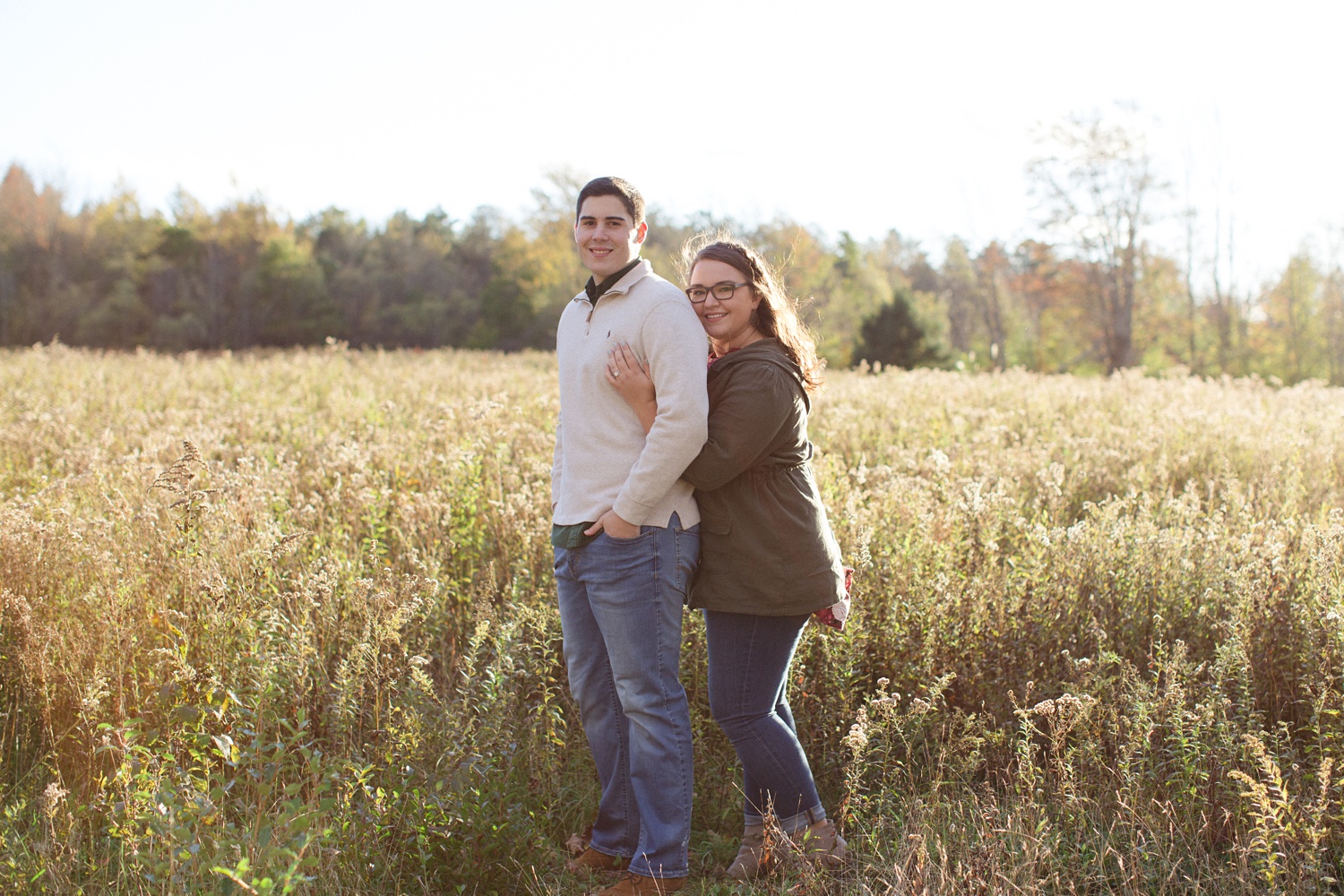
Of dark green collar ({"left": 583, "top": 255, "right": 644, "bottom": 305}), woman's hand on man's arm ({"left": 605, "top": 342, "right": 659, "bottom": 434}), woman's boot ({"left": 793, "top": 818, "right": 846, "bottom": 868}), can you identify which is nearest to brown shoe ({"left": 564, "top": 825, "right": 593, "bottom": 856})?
woman's boot ({"left": 793, "top": 818, "right": 846, "bottom": 868})

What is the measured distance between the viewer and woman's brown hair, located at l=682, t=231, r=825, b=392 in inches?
122

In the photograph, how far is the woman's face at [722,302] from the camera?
10.1 ft

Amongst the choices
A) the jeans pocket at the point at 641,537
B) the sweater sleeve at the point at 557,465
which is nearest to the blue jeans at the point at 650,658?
the jeans pocket at the point at 641,537

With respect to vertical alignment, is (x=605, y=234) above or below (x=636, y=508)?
above

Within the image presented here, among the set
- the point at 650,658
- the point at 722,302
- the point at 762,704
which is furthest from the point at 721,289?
the point at 762,704

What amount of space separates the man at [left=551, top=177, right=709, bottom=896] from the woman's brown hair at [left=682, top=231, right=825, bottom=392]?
0.24 metres

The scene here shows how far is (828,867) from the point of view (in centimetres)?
307

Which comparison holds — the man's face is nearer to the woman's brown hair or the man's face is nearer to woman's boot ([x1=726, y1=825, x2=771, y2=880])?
the woman's brown hair

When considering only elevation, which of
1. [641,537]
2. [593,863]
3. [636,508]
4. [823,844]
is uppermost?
[636,508]

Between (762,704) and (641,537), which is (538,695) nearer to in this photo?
(762,704)

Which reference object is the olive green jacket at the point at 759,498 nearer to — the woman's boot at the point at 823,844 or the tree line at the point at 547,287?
the woman's boot at the point at 823,844

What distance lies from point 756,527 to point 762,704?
2.12 feet

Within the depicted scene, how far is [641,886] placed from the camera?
297 cm

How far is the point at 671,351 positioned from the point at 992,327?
1716 inches
